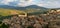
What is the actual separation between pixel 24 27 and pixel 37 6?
646mm

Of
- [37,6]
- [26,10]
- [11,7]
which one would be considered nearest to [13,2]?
[11,7]

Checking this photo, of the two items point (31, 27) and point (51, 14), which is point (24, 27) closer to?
point (31, 27)

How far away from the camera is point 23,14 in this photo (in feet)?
12.2

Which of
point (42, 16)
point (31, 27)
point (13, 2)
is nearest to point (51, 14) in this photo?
point (42, 16)

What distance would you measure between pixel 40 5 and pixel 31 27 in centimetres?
64

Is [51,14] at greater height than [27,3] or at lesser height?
lesser

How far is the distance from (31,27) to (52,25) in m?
0.52

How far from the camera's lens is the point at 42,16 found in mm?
3709

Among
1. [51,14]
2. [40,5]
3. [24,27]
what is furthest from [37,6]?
[24,27]

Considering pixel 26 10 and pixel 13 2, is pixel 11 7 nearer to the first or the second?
pixel 13 2

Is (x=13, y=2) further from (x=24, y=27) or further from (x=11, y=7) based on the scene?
(x=24, y=27)

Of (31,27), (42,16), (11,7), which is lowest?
(31,27)

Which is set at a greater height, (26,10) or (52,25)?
(26,10)

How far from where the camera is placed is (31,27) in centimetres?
362
